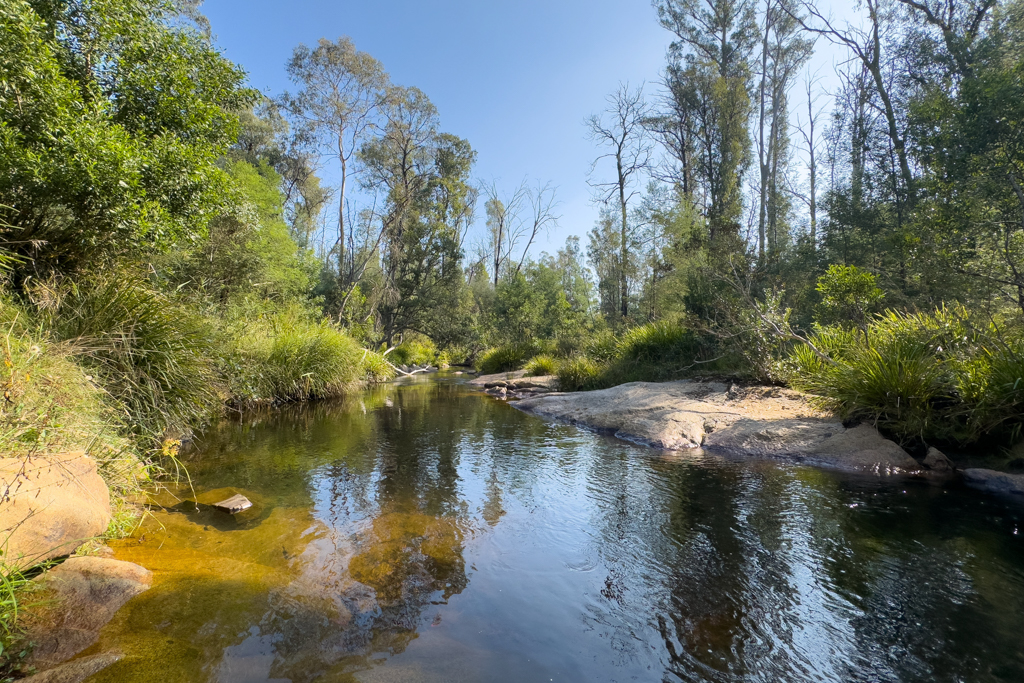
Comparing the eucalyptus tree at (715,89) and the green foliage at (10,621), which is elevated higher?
the eucalyptus tree at (715,89)

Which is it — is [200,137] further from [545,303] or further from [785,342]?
[545,303]

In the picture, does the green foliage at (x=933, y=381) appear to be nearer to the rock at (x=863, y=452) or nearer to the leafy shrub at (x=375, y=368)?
the rock at (x=863, y=452)

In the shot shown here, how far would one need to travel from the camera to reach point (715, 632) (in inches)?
89.8

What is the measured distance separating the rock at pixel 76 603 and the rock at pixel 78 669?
8cm

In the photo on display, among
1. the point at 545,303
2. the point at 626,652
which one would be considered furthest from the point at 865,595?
the point at 545,303

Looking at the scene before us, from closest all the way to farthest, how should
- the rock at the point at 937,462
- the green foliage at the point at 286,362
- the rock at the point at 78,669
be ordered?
the rock at the point at 78,669
the rock at the point at 937,462
the green foliage at the point at 286,362

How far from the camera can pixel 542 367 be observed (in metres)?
15.3

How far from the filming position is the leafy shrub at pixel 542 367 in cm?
1486

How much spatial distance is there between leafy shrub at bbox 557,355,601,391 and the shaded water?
267 inches

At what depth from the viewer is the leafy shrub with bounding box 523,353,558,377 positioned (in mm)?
14859

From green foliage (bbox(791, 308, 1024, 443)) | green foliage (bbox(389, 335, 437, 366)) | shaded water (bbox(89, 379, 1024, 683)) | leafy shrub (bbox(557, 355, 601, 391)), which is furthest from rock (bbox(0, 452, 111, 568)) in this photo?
green foliage (bbox(389, 335, 437, 366))

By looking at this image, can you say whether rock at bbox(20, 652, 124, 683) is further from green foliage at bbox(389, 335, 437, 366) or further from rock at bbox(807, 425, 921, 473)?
green foliage at bbox(389, 335, 437, 366)

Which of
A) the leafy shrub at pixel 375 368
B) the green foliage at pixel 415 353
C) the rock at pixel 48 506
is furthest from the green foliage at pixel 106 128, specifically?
the green foliage at pixel 415 353

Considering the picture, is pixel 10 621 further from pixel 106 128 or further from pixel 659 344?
pixel 659 344
